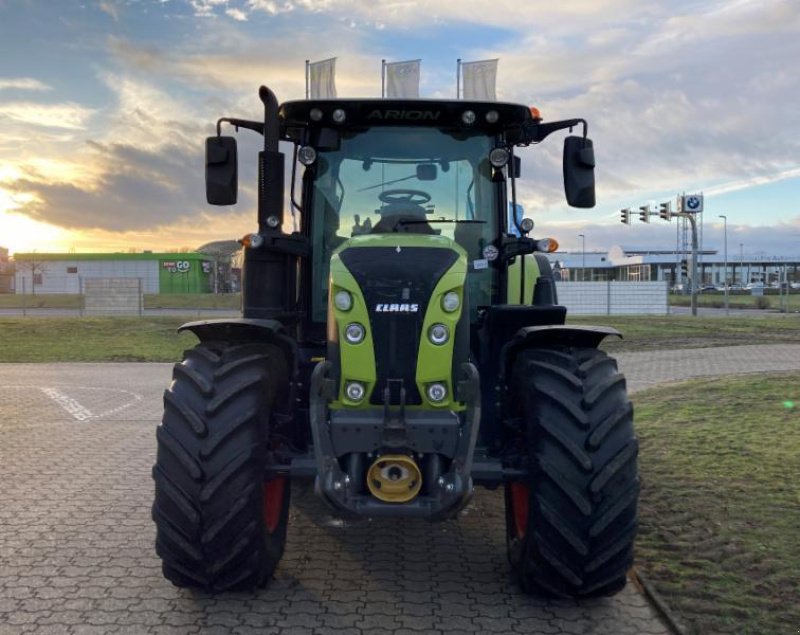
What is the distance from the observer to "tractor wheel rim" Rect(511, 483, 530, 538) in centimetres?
414

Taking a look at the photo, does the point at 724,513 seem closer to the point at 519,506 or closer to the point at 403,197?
the point at 519,506

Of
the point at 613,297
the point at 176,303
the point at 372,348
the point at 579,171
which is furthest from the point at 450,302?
the point at 176,303

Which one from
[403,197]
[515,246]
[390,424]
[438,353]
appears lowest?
[390,424]

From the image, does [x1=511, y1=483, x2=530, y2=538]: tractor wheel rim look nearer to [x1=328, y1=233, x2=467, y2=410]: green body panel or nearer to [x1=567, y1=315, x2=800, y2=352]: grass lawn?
[x1=328, y1=233, x2=467, y2=410]: green body panel

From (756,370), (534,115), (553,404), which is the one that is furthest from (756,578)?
(756,370)

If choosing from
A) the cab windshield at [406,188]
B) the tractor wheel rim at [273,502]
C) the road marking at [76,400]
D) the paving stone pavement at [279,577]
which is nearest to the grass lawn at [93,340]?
the road marking at [76,400]

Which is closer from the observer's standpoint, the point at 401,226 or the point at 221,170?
the point at 221,170

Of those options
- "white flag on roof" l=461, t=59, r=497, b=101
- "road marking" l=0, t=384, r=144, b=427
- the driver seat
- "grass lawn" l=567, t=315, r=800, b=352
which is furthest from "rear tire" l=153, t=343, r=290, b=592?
"grass lawn" l=567, t=315, r=800, b=352

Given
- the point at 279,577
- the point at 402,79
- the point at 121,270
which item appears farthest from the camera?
the point at 121,270

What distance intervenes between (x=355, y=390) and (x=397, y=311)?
47 centimetres

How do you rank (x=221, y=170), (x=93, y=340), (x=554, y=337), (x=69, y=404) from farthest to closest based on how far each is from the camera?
(x=93, y=340)
(x=69, y=404)
(x=221, y=170)
(x=554, y=337)

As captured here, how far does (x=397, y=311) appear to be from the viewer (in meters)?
3.92

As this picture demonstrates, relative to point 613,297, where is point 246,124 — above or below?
above

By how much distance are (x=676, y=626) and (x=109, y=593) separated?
3041 mm
